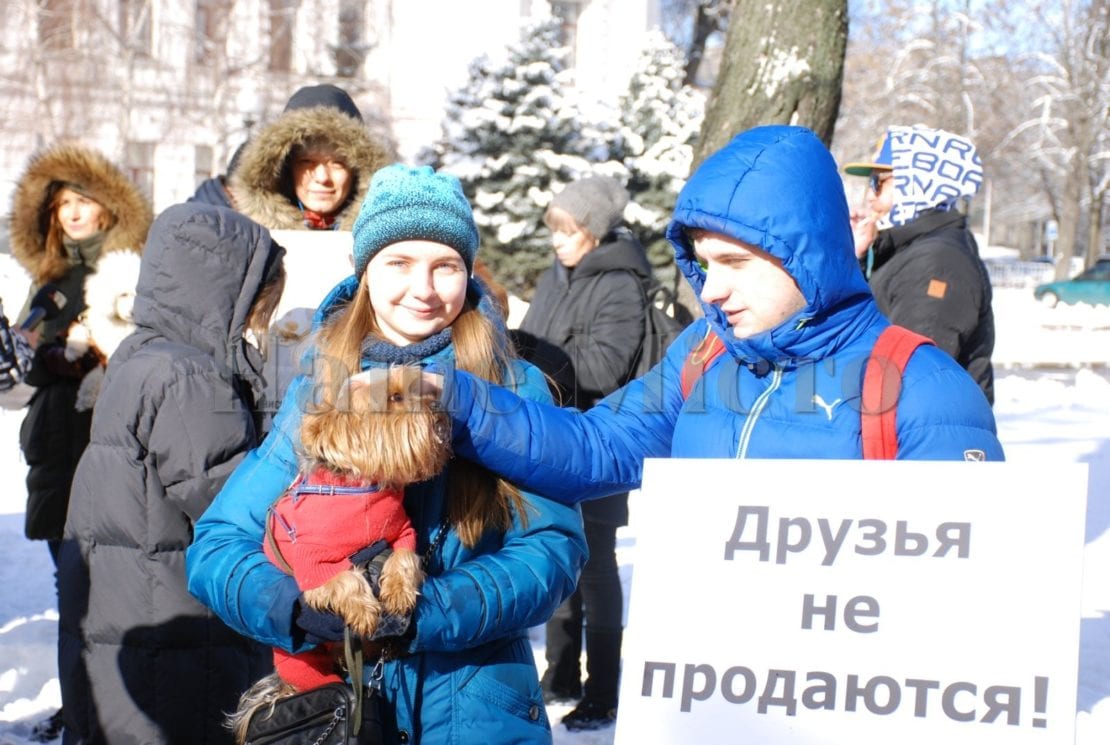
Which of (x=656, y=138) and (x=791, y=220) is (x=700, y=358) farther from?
(x=656, y=138)

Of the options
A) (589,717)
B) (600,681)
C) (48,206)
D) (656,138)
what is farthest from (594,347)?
(656,138)

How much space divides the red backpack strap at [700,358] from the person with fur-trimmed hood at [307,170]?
6.94 ft

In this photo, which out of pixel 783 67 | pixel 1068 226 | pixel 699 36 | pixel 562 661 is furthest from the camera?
pixel 1068 226

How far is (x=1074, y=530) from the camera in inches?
76.3

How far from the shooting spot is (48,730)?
4652mm

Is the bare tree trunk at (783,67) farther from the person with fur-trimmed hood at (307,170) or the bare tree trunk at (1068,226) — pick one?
the bare tree trunk at (1068,226)

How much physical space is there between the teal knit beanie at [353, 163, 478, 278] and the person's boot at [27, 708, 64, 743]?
2.91m

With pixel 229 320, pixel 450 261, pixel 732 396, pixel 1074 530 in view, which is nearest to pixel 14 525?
pixel 229 320

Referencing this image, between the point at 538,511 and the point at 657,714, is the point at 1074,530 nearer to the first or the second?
the point at 657,714

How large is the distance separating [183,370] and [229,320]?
0.76 ft

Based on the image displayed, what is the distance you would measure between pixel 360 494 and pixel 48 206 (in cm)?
365

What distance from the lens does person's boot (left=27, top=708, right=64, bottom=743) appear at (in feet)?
15.1

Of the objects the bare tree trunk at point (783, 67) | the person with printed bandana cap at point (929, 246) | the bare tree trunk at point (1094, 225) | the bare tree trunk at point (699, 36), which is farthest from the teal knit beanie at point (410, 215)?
the bare tree trunk at point (1094, 225)

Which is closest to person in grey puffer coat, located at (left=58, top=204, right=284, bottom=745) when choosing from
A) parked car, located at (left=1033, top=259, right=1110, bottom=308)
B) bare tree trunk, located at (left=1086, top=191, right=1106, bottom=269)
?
parked car, located at (left=1033, top=259, right=1110, bottom=308)
